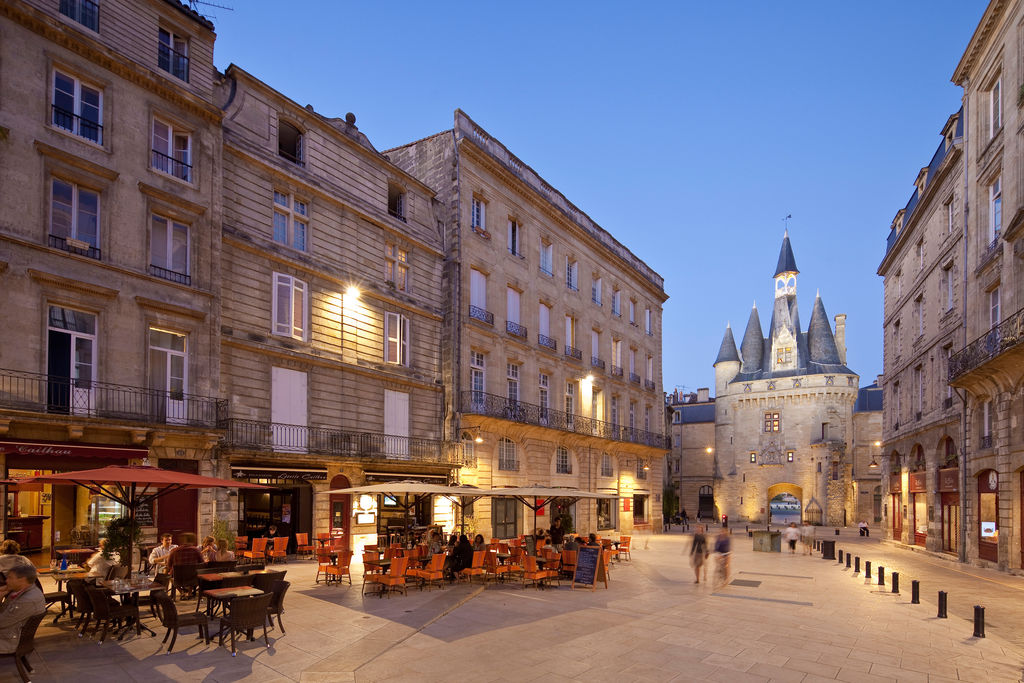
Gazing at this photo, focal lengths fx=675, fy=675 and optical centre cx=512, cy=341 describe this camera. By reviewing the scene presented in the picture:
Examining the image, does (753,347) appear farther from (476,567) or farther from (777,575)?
(476,567)

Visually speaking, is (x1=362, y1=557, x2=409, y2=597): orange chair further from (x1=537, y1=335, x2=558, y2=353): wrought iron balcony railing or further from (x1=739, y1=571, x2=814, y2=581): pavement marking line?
(x1=537, y1=335, x2=558, y2=353): wrought iron balcony railing

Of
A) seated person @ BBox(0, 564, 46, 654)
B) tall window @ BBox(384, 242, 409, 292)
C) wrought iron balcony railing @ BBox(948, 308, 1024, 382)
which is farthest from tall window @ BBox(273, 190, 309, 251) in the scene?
wrought iron balcony railing @ BBox(948, 308, 1024, 382)

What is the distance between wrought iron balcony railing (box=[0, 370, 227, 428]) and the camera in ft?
46.4

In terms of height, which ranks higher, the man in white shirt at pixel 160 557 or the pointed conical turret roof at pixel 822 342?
the pointed conical turret roof at pixel 822 342

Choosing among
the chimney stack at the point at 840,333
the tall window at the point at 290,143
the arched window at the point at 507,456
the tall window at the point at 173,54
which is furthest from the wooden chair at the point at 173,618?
the chimney stack at the point at 840,333

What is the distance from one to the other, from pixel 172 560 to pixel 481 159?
68.4 ft

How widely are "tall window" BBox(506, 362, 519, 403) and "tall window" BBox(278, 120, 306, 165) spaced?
512 inches

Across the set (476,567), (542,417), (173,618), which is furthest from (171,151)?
(542,417)

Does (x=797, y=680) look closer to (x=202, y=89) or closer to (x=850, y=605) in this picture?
(x=850, y=605)

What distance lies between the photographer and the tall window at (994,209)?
854 inches

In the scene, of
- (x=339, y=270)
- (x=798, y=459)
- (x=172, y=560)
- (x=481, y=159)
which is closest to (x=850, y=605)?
(x=172, y=560)

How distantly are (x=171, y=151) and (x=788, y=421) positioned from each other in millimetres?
54093

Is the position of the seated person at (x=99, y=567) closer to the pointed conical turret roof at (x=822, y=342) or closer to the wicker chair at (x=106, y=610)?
the wicker chair at (x=106, y=610)

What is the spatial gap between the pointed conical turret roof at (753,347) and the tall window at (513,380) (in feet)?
129
